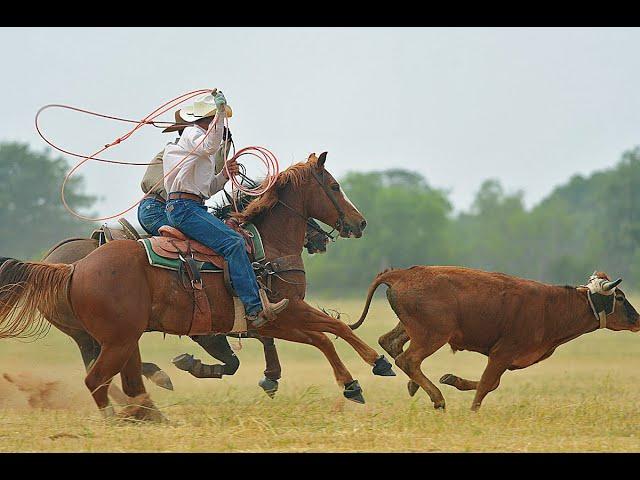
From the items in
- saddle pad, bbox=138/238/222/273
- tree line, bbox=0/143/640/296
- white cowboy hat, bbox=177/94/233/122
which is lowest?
saddle pad, bbox=138/238/222/273

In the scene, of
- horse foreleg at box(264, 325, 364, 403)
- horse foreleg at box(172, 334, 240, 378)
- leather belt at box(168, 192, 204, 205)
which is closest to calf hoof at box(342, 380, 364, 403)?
horse foreleg at box(264, 325, 364, 403)

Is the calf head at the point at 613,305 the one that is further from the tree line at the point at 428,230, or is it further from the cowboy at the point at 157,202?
the tree line at the point at 428,230

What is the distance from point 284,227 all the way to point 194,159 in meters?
1.16

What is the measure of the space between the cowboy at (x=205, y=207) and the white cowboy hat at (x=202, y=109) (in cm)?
2

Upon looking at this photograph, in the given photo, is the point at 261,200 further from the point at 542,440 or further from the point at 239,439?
the point at 542,440

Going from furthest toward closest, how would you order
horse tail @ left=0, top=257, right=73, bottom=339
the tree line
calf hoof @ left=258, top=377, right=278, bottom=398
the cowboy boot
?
the tree line
calf hoof @ left=258, top=377, right=278, bottom=398
the cowboy boot
horse tail @ left=0, top=257, right=73, bottom=339

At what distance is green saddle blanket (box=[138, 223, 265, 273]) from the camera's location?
10.1 meters

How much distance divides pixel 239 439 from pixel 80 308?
1.89 metres

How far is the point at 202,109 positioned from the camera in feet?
34.8

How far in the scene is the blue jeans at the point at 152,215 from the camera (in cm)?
1098

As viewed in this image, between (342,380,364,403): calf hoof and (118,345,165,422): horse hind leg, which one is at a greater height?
(342,380,364,403): calf hoof

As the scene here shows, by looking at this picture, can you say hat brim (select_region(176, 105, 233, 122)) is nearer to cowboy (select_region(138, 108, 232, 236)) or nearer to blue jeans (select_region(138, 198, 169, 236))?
cowboy (select_region(138, 108, 232, 236))

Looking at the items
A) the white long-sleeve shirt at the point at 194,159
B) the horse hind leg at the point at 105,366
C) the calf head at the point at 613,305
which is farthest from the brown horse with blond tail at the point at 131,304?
the calf head at the point at 613,305

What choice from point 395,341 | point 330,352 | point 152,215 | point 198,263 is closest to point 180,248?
point 198,263
